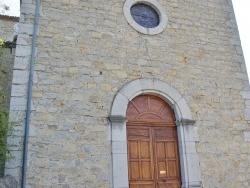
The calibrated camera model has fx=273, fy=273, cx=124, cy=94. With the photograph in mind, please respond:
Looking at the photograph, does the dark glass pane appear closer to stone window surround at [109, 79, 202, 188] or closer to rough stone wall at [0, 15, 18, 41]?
stone window surround at [109, 79, 202, 188]

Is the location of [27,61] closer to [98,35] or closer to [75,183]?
[98,35]

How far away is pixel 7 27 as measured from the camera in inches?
425

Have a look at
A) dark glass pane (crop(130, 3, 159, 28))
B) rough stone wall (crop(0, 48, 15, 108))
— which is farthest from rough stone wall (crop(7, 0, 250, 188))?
rough stone wall (crop(0, 48, 15, 108))

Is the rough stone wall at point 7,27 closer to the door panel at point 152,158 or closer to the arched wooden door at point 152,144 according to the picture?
the arched wooden door at point 152,144

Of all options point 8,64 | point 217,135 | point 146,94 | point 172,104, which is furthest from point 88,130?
point 8,64

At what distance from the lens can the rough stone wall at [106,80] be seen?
4773mm

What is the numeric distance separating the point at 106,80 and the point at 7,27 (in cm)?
723

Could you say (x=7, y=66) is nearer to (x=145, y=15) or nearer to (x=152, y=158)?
(x=145, y=15)

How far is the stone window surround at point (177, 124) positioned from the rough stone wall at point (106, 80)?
0.15 metres

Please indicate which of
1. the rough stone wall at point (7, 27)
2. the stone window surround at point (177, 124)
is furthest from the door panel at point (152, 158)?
the rough stone wall at point (7, 27)

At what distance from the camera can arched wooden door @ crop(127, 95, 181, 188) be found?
529 cm

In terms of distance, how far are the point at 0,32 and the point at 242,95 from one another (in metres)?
8.95

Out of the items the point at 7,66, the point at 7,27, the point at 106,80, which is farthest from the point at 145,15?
the point at 7,27

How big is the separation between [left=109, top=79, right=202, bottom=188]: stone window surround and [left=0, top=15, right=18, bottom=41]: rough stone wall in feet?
23.2
